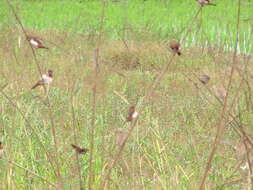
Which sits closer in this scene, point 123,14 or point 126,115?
point 126,115

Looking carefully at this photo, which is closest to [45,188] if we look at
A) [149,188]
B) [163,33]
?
[149,188]

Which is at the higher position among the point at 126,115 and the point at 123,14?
the point at 126,115

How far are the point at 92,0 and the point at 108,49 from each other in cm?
765

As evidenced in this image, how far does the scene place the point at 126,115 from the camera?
3.49 m

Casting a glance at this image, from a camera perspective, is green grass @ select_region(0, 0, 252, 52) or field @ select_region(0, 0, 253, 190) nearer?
field @ select_region(0, 0, 253, 190)

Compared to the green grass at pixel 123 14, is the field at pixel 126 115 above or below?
above

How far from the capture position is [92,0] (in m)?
13.5

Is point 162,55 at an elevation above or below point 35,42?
below

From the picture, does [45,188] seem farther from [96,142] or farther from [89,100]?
[89,100]

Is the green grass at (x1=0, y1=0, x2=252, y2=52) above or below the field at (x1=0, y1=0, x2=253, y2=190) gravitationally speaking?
Result: below

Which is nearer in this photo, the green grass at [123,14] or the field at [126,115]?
the field at [126,115]

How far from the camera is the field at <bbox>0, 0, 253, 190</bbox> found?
1.74 m

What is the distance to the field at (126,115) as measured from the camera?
174 centimetres

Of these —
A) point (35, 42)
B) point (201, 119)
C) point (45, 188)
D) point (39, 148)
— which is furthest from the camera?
point (201, 119)
